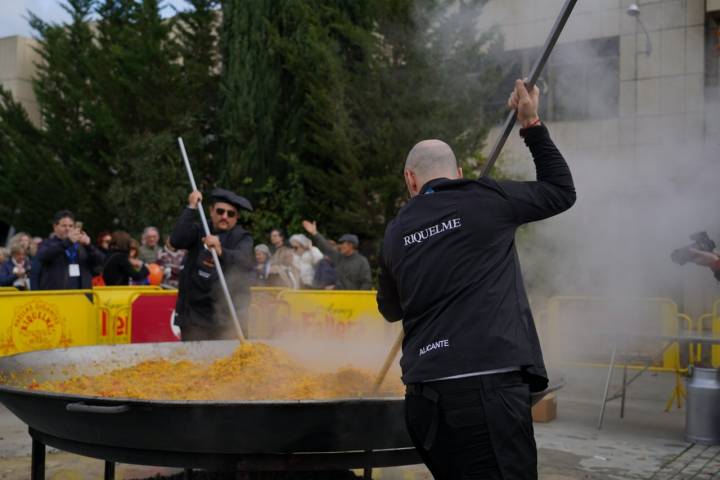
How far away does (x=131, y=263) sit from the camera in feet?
31.7

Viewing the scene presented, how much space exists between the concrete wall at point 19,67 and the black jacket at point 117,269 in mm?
17489

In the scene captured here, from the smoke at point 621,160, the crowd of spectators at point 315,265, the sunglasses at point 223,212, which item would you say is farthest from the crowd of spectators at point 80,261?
the smoke at point 621,160

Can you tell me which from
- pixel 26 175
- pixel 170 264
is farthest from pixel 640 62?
pixel 26 175

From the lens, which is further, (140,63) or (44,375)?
(140,63)

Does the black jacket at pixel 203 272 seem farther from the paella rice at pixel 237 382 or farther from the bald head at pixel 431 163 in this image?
the bald head at pixel 431 163

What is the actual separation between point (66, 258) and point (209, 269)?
3.76 meters

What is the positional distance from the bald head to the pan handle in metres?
1.37

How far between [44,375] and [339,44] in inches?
426

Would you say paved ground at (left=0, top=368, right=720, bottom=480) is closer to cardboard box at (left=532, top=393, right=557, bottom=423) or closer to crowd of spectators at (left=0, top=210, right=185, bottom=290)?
cardboard box at (left=532, top=393, right=557, bottom=423)

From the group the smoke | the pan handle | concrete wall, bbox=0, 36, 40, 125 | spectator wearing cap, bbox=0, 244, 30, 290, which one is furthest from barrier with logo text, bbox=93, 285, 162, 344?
concrete wall, bbox=0, 36, 40, 125

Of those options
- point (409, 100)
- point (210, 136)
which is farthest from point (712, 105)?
point (210, 136)

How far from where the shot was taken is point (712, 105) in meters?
4.80

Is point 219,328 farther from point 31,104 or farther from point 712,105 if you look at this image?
point 31,104

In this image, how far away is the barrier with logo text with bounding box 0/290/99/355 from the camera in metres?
7.61
